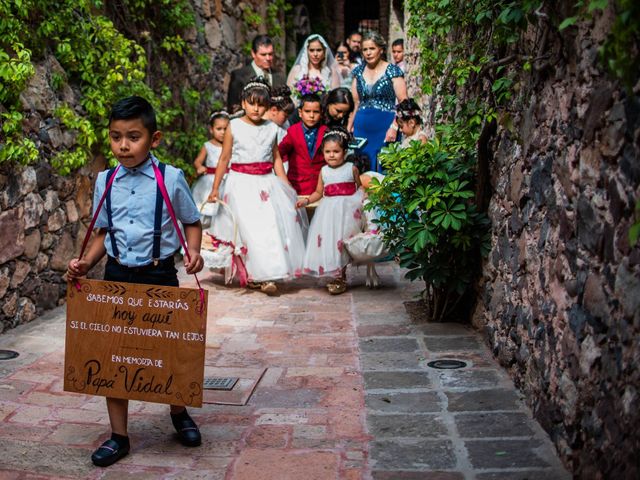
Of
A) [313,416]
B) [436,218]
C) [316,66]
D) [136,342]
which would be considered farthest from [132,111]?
[316,66]

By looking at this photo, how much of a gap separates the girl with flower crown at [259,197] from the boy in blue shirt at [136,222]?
11.2 feet

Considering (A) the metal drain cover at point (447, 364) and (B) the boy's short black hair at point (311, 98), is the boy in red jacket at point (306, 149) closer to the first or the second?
(B) the boy's short black hair at point (311, 98)

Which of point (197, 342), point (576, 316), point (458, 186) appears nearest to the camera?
point (576, 316)

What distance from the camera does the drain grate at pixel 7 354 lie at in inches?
206

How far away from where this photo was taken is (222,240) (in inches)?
296

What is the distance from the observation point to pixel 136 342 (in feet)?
12.3

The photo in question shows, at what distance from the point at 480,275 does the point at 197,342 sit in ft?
8.49

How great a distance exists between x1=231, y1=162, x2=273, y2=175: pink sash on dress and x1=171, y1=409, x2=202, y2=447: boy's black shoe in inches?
151

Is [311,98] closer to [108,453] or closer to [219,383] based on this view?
[219,383]

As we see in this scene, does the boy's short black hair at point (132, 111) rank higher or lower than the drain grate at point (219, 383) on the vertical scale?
higher

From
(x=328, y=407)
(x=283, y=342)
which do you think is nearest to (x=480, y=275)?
(x=283, y=342)

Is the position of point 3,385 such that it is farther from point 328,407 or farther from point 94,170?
point 94,170

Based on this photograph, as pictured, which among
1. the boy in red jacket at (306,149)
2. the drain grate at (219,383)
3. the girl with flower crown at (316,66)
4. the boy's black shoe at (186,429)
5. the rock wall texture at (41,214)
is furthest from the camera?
the girl with flower crown at (316,66)

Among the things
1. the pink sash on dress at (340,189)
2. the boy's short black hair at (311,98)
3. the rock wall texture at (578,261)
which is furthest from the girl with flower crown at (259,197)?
the rock wall texture at (578,261)
